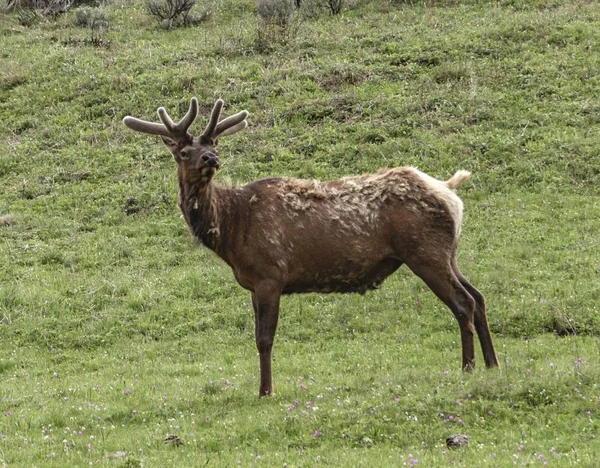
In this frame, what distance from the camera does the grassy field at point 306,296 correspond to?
8250 millimetres

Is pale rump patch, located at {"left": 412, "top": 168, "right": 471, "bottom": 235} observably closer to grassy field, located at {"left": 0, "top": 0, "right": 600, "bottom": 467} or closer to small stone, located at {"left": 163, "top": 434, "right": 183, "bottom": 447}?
grassy field, located at {"left": 0, "top": 0, "right": 600, "bottom": 467}

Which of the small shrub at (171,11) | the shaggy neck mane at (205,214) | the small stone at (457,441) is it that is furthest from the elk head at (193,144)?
the small shrub at (171,11)

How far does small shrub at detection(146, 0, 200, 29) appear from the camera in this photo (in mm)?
29828

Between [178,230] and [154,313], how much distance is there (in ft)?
11.3

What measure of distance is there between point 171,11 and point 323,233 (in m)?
21.6

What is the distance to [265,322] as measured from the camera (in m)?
9.88

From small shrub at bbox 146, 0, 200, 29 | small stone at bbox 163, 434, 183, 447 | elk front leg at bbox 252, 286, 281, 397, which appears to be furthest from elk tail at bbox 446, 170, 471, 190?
small shrub at bbox 146, 0, 200, 29

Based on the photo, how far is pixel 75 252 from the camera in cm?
1659

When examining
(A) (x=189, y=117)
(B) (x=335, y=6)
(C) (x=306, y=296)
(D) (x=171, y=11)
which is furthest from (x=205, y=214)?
(D) (x=171, y=11)

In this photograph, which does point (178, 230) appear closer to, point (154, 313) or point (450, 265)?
point (154, 313)

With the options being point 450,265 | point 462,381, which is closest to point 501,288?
point 450,265

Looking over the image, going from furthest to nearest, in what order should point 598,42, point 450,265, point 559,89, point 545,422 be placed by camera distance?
point 598,42
point 559,89
point 450,265
point 545,422

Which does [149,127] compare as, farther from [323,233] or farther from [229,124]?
[323,233]

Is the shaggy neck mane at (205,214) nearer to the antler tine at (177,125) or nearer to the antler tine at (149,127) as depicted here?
the antler tine at (177,125)
